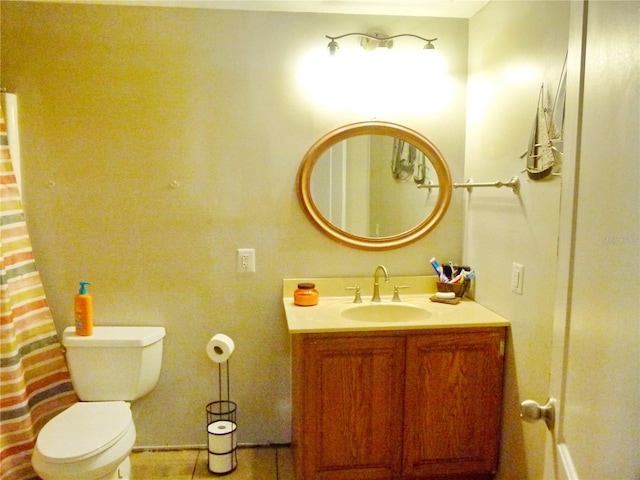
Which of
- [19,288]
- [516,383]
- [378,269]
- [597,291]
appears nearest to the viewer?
[597,291]

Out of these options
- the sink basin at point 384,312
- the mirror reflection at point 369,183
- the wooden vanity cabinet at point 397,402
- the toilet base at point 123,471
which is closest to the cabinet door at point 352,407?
the wooden vanity cabinet at point 397,402

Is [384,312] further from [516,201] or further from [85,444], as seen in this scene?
[85,444]

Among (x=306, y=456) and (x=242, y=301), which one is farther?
(x=242, y=301)

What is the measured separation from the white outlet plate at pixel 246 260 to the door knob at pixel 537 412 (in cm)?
168

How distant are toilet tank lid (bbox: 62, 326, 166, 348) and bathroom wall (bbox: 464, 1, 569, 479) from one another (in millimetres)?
1619

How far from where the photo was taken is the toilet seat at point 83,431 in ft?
6.08

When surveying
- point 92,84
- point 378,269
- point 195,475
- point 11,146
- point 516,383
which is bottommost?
point 195,475

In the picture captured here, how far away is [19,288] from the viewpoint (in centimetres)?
231

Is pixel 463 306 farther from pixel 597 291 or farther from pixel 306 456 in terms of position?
pixel 597 291

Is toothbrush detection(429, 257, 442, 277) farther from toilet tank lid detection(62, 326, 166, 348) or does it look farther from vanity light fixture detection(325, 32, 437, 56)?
toilet tank lid detection(62, 326, 166, 348)

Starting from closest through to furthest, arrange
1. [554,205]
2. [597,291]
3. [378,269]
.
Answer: [597,291] < [554,205] < [378,269]

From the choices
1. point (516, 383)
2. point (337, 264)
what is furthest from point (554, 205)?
point (337, 264)

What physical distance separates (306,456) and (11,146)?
1.98m

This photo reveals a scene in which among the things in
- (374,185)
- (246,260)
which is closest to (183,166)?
(246,260)
